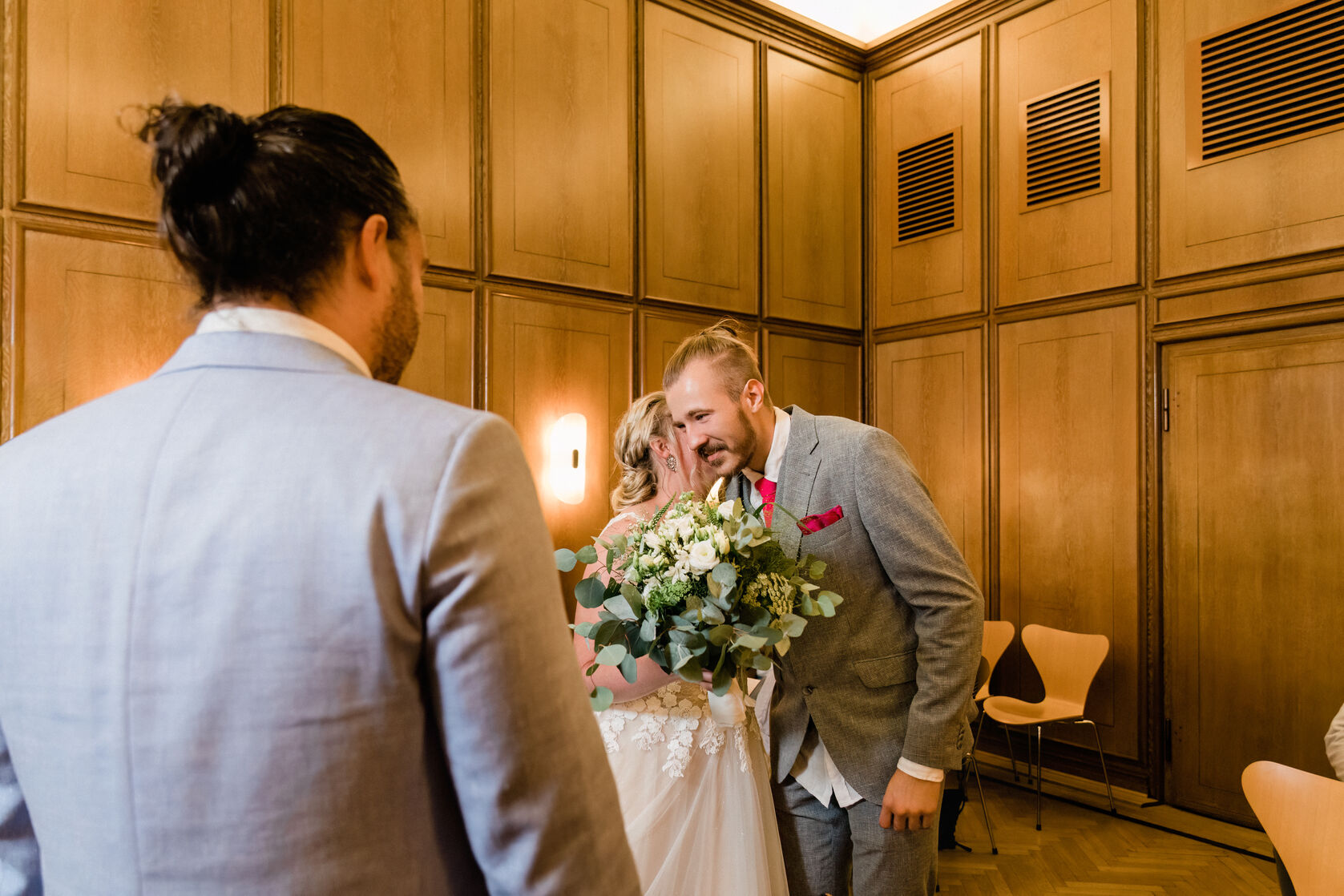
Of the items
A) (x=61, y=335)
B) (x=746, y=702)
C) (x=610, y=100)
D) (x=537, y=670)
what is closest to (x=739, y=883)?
(x=746, y=702)

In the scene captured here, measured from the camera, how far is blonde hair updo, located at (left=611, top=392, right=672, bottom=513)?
2965 millimetres

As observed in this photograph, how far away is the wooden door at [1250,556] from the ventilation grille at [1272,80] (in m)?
1.10

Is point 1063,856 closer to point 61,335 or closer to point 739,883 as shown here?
point 739,883

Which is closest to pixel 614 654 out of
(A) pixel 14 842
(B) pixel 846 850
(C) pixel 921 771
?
(C) pixel 921 771

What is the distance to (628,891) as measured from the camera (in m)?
0.87

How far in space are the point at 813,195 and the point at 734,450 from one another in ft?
15.4

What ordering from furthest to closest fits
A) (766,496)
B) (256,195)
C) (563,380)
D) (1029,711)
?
(563,380), (1029,711), (766,496), (256,195)

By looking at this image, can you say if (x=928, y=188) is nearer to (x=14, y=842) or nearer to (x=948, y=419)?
(x=948, y=419)

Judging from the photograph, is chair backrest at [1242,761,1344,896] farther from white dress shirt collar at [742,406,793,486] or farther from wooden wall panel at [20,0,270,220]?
wooden wall panel at [20,0,270,220]

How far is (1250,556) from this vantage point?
4.83 metres

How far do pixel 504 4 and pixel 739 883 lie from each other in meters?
4.76

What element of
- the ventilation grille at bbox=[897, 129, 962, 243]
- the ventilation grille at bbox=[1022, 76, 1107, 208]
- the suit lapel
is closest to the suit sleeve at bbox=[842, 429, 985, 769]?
the suit lapel

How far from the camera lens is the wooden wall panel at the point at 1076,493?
531 centimetres

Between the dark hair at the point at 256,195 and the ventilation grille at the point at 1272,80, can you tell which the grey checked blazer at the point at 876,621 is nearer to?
the dark hair at the point at 256,195
